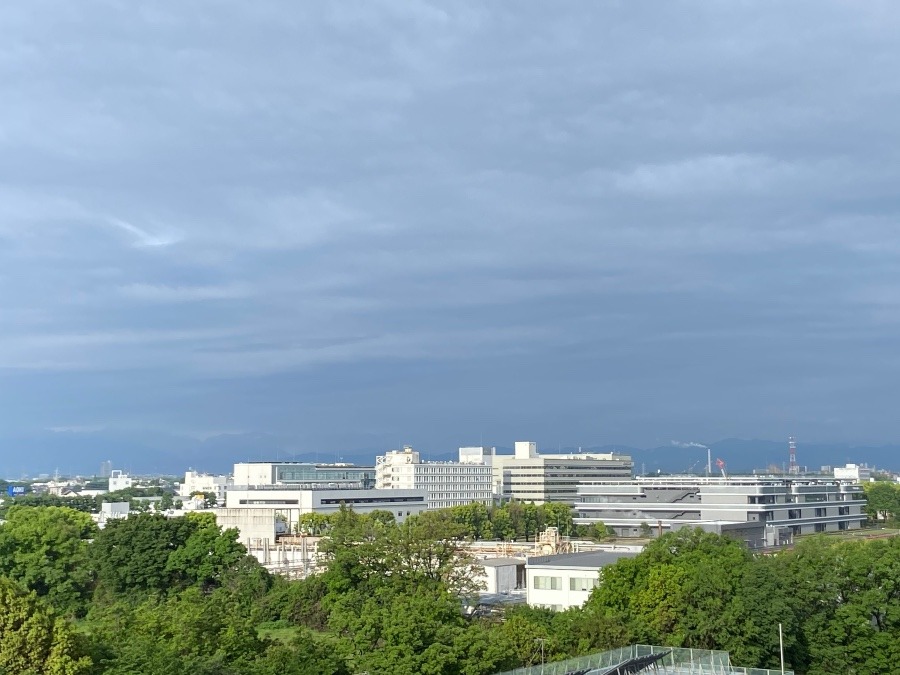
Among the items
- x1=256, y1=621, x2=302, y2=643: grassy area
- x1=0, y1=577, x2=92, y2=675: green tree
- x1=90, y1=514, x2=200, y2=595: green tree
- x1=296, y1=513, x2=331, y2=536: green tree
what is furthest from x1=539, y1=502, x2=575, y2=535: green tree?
x1=0, y1=577, x2=92, y2=675: green tree

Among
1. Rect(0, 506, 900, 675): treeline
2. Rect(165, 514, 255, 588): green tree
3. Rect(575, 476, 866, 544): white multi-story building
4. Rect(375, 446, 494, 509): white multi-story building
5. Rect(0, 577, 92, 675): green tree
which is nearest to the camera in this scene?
Rect(0, 577, 92, 675): green tree

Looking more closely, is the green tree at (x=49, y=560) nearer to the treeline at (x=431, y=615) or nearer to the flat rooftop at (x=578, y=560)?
the treeline at (x=431, y=615)

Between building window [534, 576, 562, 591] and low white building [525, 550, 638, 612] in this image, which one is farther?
building window [534, 576, 562, 591]

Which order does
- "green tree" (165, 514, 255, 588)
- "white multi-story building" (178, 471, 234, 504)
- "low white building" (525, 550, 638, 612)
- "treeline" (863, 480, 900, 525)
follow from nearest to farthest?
1. "low white building" (525, 550, 638, 612)
2. "green tree" (165, 514, 255, 588)
3. "treeline" (863, 480, 900, 525)
4. "white multi-story building" (178, 471, 234, 504)

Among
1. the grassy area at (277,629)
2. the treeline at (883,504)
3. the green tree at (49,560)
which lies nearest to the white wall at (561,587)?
the grassy area at (277,629)

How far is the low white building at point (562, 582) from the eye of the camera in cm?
4506

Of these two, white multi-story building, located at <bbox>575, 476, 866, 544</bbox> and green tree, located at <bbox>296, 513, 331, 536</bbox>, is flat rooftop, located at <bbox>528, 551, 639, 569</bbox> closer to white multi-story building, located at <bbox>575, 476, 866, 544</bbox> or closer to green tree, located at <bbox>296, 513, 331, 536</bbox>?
green tree, located at <bbox>296, 513, 331, 536</bbox>

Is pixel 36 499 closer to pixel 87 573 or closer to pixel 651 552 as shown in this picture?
pixel 87 573

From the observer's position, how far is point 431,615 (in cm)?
2886

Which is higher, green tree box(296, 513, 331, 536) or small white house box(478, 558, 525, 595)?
green tree box(296, 513, 331, 536)

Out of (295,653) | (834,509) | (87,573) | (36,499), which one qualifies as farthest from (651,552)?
(36,499)

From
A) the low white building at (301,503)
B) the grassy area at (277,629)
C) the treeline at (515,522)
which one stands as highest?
the low white building at (301,503)

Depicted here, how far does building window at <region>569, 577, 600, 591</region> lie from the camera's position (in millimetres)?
44938

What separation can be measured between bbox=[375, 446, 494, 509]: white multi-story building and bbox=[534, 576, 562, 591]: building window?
283ft
